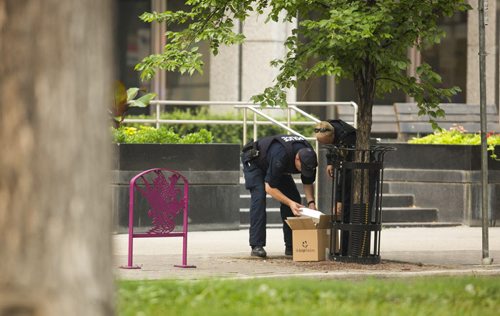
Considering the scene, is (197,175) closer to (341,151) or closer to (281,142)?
(281,142)

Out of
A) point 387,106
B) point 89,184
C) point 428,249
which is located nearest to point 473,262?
point 428,249

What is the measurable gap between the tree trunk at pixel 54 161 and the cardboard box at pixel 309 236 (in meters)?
7.59

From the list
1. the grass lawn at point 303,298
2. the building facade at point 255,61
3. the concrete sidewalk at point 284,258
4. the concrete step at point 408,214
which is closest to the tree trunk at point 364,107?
the concrete sidewalk at point 284,258

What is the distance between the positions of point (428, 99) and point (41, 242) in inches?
348

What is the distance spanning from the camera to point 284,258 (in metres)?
13.7

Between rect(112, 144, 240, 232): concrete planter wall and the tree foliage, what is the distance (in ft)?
9.86

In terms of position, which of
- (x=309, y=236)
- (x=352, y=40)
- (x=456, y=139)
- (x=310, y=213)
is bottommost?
(x=309, y=236)

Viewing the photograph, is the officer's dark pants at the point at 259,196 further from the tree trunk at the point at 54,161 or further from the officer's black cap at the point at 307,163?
the tree trunk at the point at 54,161

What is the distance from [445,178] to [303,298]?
10.5m

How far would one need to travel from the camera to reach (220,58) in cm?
2334

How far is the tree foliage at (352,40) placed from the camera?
494 inches

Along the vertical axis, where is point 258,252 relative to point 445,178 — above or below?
below

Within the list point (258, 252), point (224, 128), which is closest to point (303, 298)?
point (258, 252)

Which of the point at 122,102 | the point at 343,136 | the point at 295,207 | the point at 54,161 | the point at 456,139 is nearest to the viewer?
the point at 54,161
